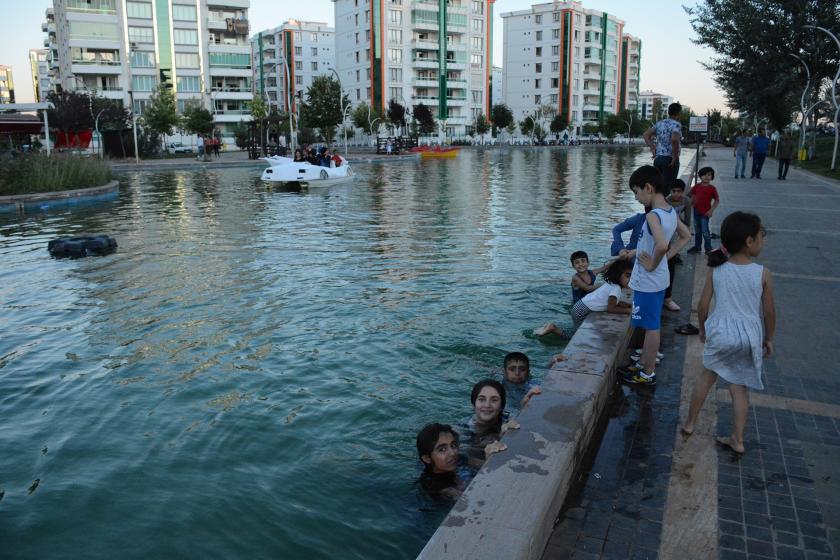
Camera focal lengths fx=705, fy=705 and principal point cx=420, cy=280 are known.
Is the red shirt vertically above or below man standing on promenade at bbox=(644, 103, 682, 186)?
below

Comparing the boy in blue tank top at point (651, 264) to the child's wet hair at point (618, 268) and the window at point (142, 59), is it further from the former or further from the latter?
the window at point (142, 59)

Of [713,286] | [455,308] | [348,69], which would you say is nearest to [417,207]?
[455,308]

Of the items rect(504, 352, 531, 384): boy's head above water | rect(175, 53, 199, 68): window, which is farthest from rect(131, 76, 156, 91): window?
rect(504, 352, 531, 384): boy's head above water

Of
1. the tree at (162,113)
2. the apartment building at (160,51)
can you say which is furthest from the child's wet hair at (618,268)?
the apartment building at (160,51)

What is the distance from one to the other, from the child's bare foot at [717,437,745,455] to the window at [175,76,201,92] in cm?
8029

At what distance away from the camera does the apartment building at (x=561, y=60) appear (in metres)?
115

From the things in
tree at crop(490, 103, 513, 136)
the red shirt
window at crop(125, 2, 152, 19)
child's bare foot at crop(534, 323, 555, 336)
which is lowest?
child's bare foot at crop(534, 323, 555, 336)

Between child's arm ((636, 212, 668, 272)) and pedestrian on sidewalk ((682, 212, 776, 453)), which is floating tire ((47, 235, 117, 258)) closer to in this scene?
child's arm ((636, 212, 668, 272))

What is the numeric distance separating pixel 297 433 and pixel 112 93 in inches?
3030

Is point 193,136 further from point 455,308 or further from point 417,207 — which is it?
point 455,308

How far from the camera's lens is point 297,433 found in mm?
5926

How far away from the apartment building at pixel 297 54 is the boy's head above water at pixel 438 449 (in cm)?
11492

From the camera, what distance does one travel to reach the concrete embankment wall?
3217 millimetres

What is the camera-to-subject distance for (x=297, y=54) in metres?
117
